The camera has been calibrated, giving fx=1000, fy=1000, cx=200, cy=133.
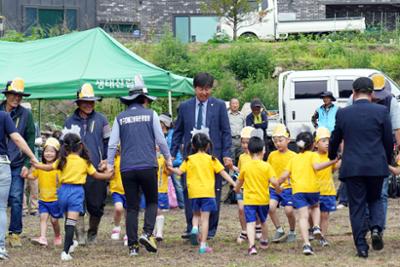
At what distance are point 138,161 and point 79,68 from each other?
275 inches

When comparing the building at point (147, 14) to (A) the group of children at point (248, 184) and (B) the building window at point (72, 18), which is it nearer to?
(B) the building window at point (72, 18)

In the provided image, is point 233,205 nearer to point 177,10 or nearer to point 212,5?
point 212,5

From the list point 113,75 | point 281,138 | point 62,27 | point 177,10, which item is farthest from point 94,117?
point 177,10

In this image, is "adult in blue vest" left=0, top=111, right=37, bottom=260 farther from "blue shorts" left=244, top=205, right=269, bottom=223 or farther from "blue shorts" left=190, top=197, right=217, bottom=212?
"blue shorts" left=244, top=205, right=269, bottom=223

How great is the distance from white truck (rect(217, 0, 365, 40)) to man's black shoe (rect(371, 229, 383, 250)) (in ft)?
79.5

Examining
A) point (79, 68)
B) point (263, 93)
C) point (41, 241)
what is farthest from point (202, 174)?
point (263, 93)

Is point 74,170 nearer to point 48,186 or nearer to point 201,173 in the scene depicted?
point 48,186

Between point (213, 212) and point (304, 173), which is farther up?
point (304, 173)

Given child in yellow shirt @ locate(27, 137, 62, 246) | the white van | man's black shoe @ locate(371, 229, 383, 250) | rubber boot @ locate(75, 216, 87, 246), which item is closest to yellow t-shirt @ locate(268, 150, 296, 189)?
man's black shoe @ locate(371, 229, 383, 250)

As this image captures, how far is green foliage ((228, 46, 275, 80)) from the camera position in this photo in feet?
99.4

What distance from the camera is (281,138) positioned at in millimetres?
11820

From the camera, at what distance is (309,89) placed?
73.0 feet

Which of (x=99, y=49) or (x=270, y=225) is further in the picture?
(x=99, y=49)

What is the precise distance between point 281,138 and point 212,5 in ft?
78.0
